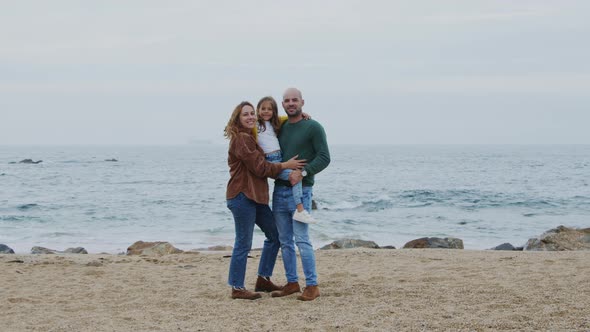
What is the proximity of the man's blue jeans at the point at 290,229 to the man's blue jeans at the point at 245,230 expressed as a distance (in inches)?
7.2

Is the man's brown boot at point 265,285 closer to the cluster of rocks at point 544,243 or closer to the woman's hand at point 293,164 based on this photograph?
the woman's hand at point 293,164

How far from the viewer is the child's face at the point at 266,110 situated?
6.19 m

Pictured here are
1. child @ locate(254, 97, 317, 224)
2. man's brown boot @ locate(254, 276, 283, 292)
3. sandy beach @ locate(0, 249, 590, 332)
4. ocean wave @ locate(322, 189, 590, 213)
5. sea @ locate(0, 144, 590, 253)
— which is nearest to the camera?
sandy beach @ locate(0, 249, 590, 332)

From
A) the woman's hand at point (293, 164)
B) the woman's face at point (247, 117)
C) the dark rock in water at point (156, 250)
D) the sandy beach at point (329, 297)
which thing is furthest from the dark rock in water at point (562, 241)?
the woman's face at point (247, 117)

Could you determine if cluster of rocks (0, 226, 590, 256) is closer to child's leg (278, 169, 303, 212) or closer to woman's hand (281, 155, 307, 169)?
child's leg (278, 169, 303, 212)

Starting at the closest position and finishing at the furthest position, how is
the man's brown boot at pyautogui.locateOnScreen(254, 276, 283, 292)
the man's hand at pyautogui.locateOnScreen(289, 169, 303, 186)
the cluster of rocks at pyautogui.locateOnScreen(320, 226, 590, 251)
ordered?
the man's hand at pyautogui.locateOnScreen(289, 169, 303, 186)
the man's brown boot at pyautogui.locateOnScreen(254, 276, 283, 292)
the cluster of rocks at pyautogui.locateOnScreen(320, 226, 590, 251)

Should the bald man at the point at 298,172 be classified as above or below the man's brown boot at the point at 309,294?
above

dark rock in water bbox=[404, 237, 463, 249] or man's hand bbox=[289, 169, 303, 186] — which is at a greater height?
man's hand bbox=[289, 169, 303, 186]

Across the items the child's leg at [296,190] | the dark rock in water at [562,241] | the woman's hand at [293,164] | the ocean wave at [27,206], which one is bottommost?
the ocean wave at [27,206]

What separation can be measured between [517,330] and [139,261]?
21.1ft

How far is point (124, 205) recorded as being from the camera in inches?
1030

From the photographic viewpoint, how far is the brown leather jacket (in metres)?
6.00

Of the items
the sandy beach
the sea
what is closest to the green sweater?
the sandy beach

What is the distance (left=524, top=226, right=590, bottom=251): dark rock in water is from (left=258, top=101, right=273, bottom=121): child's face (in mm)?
8082
